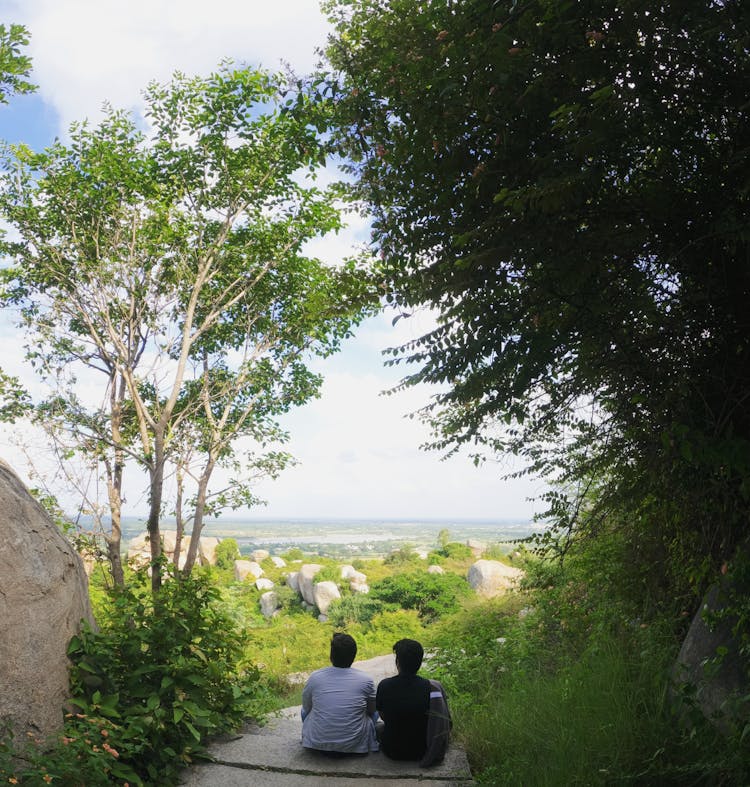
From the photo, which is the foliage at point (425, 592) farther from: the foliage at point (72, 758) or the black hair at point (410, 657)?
the foliage at point (72, 758)

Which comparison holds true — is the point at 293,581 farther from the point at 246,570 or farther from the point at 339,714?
the point at 339,714

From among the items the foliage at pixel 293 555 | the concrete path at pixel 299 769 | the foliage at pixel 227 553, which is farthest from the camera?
the foliage at pixel 293 555

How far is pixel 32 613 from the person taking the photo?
4.64m

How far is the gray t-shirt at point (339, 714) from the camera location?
5504 mm

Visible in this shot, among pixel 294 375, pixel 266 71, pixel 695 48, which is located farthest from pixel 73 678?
pixel 266 71

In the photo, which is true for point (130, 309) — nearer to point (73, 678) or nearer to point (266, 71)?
point (266, 71)

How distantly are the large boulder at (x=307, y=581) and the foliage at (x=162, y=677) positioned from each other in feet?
56.6

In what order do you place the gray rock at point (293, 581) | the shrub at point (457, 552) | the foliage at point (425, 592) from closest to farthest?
Answer: the foliage at point (425, 592)
the gray rock at point (293, 581)
the shrub at point (457, 552)

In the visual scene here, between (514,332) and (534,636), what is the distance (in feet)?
15.9

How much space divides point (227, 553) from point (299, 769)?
24194 mm

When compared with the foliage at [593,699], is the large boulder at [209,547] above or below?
below

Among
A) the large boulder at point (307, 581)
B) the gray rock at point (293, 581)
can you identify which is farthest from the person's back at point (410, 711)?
the gray rock at point (293, 581)

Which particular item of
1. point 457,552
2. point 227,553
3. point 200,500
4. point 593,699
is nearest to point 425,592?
point 457,552

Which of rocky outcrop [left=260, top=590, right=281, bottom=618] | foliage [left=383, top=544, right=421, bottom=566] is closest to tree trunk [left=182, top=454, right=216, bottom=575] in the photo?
rocky outcrop [left=260, top=590, right=281, bottom=618]
